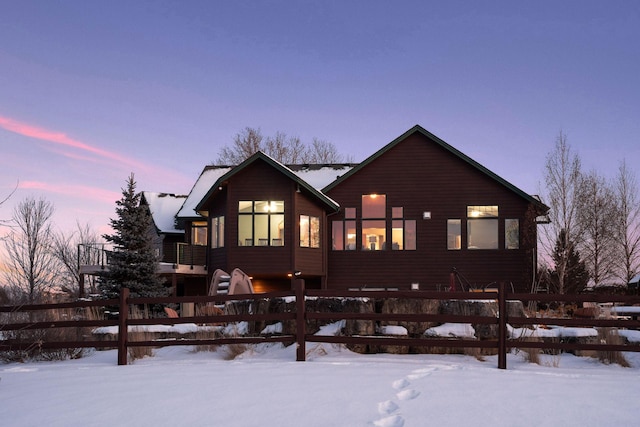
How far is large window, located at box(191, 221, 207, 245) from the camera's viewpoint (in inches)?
1120

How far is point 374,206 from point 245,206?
5199mm

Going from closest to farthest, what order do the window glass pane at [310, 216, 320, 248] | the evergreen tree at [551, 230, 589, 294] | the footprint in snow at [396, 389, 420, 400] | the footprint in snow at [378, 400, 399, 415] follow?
the footprint in snow at [378, 400, 399, 415] < the footprint in snow at [396, 389, 420, 400] < the window glass pane at [310, 216, 320, 248] < the evergreen tree at [551, 230, 589, 294]

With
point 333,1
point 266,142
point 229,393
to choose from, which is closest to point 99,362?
point 229,393

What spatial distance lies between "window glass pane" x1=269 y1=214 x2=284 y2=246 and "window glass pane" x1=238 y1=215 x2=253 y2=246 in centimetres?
77

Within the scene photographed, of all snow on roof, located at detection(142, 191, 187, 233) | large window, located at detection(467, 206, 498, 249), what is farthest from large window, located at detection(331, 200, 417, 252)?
snow on roof, located at detection(142, 191, 187, 233)

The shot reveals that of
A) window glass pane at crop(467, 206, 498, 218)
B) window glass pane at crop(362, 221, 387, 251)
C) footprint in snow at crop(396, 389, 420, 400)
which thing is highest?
window glass pane at crop(467, 206, 498, 218)

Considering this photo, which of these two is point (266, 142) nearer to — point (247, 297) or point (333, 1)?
point (333, 1)

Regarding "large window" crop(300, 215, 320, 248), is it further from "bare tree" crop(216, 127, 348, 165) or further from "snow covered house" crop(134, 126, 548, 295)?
"bare tree" crop(216, 127, 348, 165)

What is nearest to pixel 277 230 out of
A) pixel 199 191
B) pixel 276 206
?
pixel 276 206

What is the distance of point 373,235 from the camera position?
84.3 feet

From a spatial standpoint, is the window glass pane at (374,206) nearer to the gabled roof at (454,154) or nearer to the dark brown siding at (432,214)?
the dark brown siding at (432,214)

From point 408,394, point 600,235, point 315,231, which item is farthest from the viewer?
point 600,235

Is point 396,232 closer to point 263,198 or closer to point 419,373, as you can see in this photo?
point 263,198

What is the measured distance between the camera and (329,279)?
25859mm
